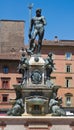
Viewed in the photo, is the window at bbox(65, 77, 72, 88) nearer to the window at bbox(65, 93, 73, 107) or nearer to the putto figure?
the window at bbox(65, 93, 73, 107)

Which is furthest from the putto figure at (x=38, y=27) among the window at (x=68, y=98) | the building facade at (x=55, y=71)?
the window at (x=68, y=98)

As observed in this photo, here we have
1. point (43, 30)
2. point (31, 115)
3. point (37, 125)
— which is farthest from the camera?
point (43, 30)

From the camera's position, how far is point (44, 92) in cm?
2780

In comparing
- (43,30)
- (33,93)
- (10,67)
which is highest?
(43,30)

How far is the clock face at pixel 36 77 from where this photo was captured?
28.3 meters

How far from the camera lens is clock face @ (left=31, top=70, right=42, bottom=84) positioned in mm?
28344

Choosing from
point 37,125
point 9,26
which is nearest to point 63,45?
point 9,26

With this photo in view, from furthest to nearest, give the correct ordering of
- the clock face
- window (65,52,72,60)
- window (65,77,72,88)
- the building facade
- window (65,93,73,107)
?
window (65,52,72,60) < window (65,77,72,88) < window (65,93,73,107) < the building facade < the clock face

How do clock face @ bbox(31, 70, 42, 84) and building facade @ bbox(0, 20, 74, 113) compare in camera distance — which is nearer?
clock face @ bbox(31, 70, 42, 84)

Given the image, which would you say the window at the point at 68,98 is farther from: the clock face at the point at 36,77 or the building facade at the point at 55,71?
the clock face at the point at 36,77

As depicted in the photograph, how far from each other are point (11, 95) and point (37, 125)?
42.9m

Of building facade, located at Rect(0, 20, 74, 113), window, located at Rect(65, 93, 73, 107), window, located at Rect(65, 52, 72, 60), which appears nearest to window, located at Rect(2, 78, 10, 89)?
building facade, located at Rect(0, 20, 74, 113)

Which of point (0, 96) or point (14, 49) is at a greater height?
point (14, 49)

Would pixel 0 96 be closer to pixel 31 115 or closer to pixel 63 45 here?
pixel 63 45
